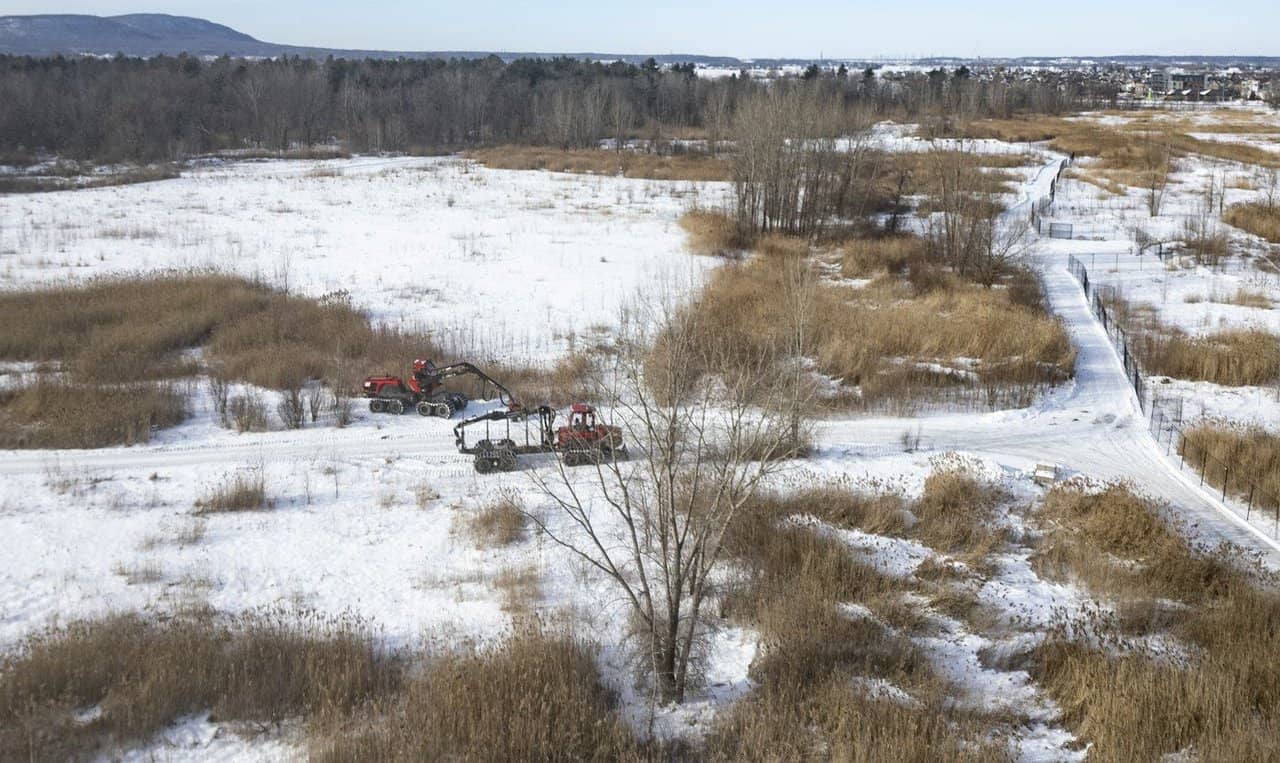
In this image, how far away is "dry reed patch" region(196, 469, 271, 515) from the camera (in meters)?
13.4

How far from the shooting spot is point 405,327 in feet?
73.0

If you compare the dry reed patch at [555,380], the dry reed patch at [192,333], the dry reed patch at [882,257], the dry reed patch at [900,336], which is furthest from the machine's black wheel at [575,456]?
the dry reed patch at [882,257]

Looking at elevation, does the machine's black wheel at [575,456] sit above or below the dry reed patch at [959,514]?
above

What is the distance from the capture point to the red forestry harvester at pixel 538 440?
1412 cm

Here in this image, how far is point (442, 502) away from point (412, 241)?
2062cm

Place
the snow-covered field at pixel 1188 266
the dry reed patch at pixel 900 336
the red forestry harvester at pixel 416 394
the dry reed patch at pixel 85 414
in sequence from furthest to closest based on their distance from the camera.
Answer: the dry reed patch at pixel 900 336, the snow-covered field at pixel 1188 266, the red forestry harvester at pixel 416 394, the dry reed patch at pixel 85 414

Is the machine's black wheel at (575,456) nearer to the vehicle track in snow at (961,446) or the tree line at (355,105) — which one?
the vehicle track in snow at (961,446)

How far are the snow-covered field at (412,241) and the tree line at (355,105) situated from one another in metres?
12.3

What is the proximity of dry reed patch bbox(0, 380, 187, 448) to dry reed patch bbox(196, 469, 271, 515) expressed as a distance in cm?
300

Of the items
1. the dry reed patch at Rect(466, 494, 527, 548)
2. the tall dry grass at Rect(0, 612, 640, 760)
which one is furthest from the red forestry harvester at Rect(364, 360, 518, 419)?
the tall dry grass at Rect(0, 612, 640, 760)

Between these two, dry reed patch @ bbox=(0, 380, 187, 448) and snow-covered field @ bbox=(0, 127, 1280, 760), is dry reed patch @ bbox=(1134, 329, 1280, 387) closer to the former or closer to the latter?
snow-covered field @ bbox=(0, 127, 1280, 760)

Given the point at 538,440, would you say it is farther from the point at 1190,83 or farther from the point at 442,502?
the point at 1190,83

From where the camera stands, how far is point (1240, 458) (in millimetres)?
14555

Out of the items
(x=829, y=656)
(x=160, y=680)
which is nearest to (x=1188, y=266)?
(x=829, y=656)
